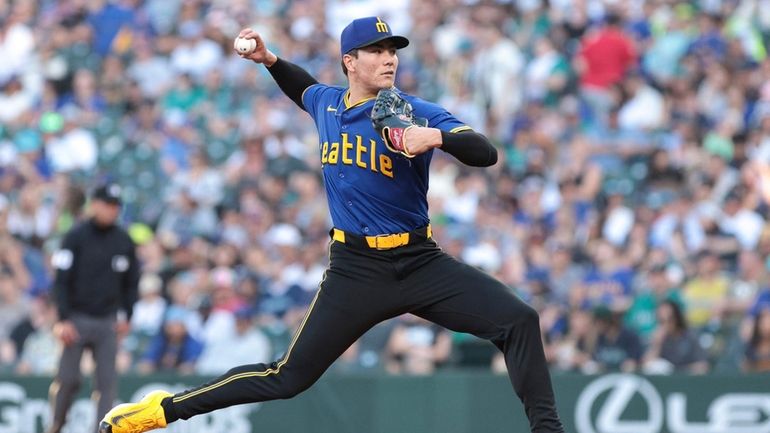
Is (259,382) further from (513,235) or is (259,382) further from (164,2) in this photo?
(164,2)

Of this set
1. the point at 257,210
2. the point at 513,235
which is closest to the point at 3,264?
the point at 257,210

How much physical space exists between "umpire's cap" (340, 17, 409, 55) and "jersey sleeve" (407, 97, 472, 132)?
1.15 ft

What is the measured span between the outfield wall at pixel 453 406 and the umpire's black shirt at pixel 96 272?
1528 millimetres

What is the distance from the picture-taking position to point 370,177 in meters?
7.73

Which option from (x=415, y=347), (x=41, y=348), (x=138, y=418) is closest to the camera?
(x=138, y=418)

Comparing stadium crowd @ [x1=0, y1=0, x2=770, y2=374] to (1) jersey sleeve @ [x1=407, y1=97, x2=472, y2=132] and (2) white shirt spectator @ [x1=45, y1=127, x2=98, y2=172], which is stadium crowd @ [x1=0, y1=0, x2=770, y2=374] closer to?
(2) white shirt spectator @ [x1=45, y1=127, x2=98, y2=172]

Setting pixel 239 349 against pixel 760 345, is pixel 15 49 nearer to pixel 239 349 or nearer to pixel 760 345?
pixel 239 349

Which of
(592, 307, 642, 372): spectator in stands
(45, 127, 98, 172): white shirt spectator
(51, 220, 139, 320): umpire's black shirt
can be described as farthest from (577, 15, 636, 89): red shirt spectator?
(51, 220, 139, 320): umpire's black shirt

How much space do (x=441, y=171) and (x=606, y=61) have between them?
2.61 m

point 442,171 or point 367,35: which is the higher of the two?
point 442,171

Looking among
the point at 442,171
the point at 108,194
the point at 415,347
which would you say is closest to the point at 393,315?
the point at 108,194

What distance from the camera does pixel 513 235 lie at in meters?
15.9

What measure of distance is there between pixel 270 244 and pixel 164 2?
606 centimetres

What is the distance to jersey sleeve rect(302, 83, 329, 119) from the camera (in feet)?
27.2
